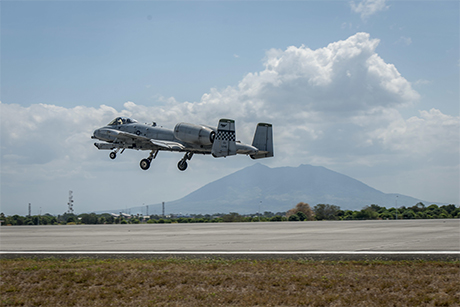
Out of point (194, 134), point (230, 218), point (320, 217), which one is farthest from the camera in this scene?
point (320, 217)

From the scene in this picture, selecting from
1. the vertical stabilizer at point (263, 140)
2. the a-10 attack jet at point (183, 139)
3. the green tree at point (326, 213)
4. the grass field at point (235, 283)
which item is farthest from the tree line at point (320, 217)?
the grass field at point (235, 283)

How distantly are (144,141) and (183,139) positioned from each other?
5.18 metres

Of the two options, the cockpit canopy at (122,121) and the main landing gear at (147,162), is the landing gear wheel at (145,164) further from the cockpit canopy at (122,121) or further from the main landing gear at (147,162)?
the cockpit canopy at (122,121)

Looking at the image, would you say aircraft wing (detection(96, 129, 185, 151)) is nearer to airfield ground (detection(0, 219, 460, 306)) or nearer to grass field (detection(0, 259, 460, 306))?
airfield ground (detection(0, 219, 460, 306))

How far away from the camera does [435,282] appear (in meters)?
11.3

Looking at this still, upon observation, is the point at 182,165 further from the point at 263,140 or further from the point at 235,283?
the point at 235,283

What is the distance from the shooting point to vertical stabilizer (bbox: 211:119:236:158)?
1492 inches

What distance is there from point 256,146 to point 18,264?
27729 mm

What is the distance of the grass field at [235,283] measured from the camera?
10.3 m

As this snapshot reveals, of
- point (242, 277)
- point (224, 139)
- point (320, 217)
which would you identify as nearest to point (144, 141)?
point (224, 139)

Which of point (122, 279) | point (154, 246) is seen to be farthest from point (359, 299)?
point (154, 246)

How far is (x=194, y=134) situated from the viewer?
40281mm

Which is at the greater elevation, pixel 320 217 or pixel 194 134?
pixel 194 134

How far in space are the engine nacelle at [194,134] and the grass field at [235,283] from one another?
25889 mm
